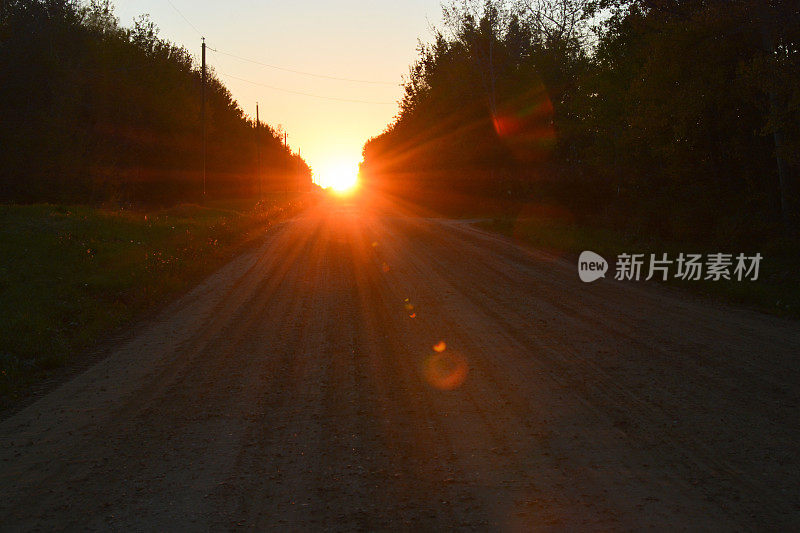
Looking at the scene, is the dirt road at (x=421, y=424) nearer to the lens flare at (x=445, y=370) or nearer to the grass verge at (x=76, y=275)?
the lens flare at (x=445, y=370)

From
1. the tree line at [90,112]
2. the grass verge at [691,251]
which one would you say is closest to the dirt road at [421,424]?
the grass verge at [691,251]

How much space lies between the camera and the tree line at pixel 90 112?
35312 millimetres

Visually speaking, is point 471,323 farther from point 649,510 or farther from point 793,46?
point 793,46

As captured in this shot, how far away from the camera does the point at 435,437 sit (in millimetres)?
5309

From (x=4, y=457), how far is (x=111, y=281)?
856cm

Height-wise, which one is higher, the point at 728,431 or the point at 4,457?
the point at 728,431

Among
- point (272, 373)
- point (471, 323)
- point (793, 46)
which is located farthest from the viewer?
point (793, 46)

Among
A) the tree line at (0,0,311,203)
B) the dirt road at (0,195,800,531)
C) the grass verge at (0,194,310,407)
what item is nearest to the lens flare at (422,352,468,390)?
the dirt road at (0,195,800,531)

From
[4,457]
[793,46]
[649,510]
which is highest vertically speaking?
[793,46]

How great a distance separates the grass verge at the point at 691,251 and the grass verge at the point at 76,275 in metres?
10.6

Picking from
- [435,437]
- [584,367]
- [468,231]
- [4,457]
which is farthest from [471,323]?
[468,231]

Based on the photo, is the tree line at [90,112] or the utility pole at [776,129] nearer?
the utility pole at [776,129]

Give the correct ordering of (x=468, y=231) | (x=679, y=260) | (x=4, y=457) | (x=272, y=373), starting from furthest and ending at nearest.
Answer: (x=468, y=231) → (x=679, y=260) → (x=272, y=373) → (x=4, y=457)

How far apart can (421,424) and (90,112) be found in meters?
44.3
